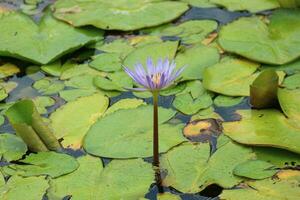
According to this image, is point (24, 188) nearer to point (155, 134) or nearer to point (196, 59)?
point (155, 134)

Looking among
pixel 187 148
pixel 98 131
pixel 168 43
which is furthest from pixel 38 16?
pixel 187 148

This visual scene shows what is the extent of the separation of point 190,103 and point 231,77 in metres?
0.17

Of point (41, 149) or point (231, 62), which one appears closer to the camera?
point (41, 149)

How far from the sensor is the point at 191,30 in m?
2.11

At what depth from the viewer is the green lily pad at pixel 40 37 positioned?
1996 mm

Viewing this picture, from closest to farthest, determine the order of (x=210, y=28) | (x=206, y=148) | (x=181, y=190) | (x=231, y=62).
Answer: (x=181, y=190) → (x=206, y=148) → (x=231, y=62) → (x=210, y=28)

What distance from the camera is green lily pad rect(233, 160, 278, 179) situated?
1451 millimetres

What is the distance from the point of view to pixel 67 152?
1.61 m

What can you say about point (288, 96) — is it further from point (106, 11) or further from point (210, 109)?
point (106, 11)

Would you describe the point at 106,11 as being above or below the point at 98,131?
above

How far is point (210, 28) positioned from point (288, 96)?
0.53 meters

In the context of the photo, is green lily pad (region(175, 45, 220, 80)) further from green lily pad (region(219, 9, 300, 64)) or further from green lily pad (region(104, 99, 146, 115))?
green lily pad (region(104, 99, 146, 115))

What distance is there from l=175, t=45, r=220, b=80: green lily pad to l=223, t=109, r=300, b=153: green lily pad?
0.82 feet

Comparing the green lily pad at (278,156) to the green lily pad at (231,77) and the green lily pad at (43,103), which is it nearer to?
the green lily pad at (231,77)
